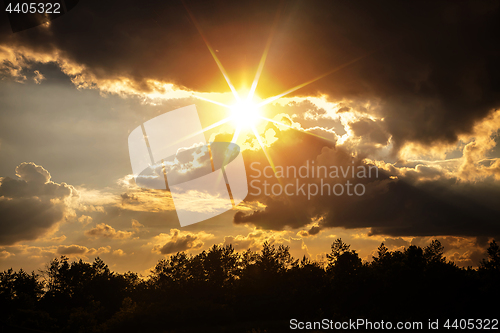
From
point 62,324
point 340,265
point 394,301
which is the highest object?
point 340,265

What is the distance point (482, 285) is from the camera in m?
49.4

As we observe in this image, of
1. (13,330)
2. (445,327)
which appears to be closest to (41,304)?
(13,330)

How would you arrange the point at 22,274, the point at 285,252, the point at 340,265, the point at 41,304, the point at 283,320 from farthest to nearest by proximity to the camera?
the point at 285,252
the point at 22,274
the point at 41,304
the point at 340,265
the point at 283,320

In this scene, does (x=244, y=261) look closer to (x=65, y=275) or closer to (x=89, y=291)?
(x=89, y=291)

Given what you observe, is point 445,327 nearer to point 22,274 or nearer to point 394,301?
point 394,301

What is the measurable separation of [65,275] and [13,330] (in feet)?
155

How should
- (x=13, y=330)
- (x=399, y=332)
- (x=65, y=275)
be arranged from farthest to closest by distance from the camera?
(x=65, y=275)
(x=399, y=332)
(x=13, y=330)

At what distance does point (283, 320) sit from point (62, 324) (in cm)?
4007

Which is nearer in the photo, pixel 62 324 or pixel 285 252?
pixel 62 324

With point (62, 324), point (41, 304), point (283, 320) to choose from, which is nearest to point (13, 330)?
point (62, 324)

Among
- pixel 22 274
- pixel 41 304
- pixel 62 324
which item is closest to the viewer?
pixel 62 324

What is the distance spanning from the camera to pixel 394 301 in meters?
48.0

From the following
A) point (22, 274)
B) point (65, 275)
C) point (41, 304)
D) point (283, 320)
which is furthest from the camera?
point (65, 275)

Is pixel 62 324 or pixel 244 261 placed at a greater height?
pixel 244 261
